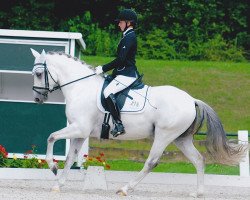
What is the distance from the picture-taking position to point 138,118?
13094 millimetres

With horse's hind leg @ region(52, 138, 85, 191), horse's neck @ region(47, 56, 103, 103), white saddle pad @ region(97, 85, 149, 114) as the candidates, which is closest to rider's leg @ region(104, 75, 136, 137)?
white saddle pad @ region(97, 85, 149, 114)

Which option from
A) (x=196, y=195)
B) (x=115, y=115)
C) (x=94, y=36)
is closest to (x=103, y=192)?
(x=115, y=115)

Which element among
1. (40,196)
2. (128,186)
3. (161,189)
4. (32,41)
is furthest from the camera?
(32,41)

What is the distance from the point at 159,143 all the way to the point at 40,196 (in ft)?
6.70

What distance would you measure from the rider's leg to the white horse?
0.49ft

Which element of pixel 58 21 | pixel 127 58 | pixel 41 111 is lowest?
pixel 58 21

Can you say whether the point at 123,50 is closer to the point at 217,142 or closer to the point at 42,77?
the point at 42,77

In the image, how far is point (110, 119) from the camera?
13.1 metres

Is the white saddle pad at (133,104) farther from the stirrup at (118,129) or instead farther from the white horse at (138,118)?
the stirrup at (118,129)

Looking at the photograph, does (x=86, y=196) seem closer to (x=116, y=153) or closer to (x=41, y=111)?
(x=41, y=111)

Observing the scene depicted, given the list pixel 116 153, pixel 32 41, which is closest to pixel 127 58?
pixel 32 41

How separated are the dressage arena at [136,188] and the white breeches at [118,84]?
4.59 feet

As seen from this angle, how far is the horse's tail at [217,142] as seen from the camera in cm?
1330

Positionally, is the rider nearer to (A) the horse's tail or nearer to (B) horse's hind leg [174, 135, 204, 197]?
(B) horse's hind leg [174, 135, 204, 197]
